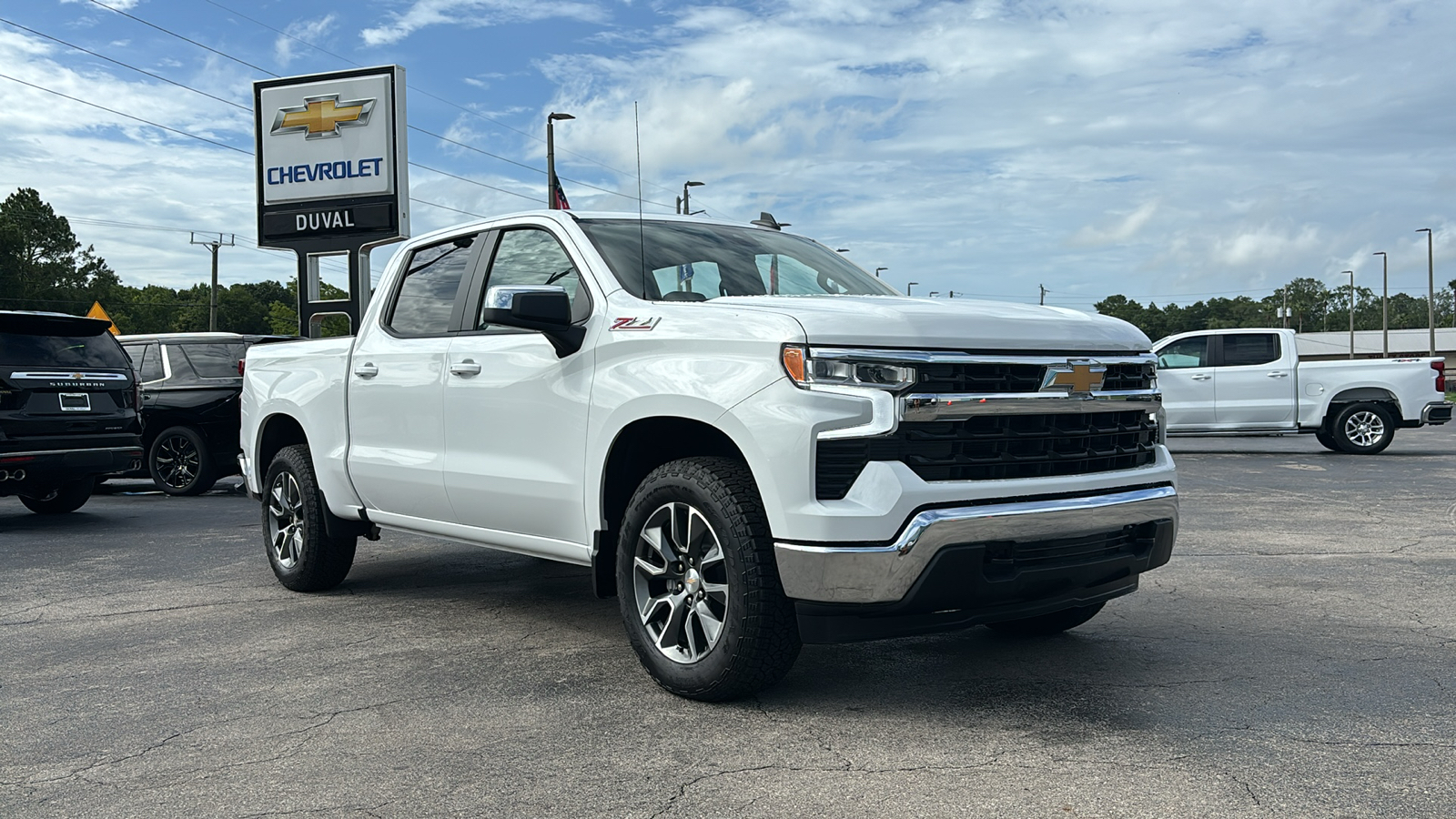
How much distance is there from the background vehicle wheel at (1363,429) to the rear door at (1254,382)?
2.11 ft

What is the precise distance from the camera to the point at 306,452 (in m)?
6.84

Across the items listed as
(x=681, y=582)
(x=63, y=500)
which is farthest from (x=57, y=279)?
(x=681, y=582)

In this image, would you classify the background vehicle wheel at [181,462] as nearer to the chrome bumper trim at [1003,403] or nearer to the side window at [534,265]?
the side window at [534,265]

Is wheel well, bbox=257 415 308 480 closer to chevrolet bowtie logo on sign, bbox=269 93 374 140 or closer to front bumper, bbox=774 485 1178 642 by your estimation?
front bumper, bbox=774 485 1178 642

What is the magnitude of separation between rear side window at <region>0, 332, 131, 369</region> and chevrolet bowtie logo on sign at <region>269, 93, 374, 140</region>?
1106 centimetres

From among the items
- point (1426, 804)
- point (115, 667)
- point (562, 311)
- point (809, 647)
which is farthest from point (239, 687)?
point (1426, 804)

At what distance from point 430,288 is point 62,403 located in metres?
6.07

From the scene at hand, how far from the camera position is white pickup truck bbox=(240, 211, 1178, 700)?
12.7 ft

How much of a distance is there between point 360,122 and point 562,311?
18.1m

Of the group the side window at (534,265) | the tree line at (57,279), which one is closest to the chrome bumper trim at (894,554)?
the side window at (534,265)

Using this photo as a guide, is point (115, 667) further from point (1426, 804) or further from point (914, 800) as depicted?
point (1426, 804)

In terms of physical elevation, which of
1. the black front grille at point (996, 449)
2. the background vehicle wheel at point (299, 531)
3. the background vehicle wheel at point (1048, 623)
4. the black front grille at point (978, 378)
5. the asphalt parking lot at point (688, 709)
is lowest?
the asphalt parking lot at point (688, 709)

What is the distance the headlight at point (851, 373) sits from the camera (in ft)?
12.8

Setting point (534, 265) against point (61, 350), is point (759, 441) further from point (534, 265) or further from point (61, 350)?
point (61, 350)
